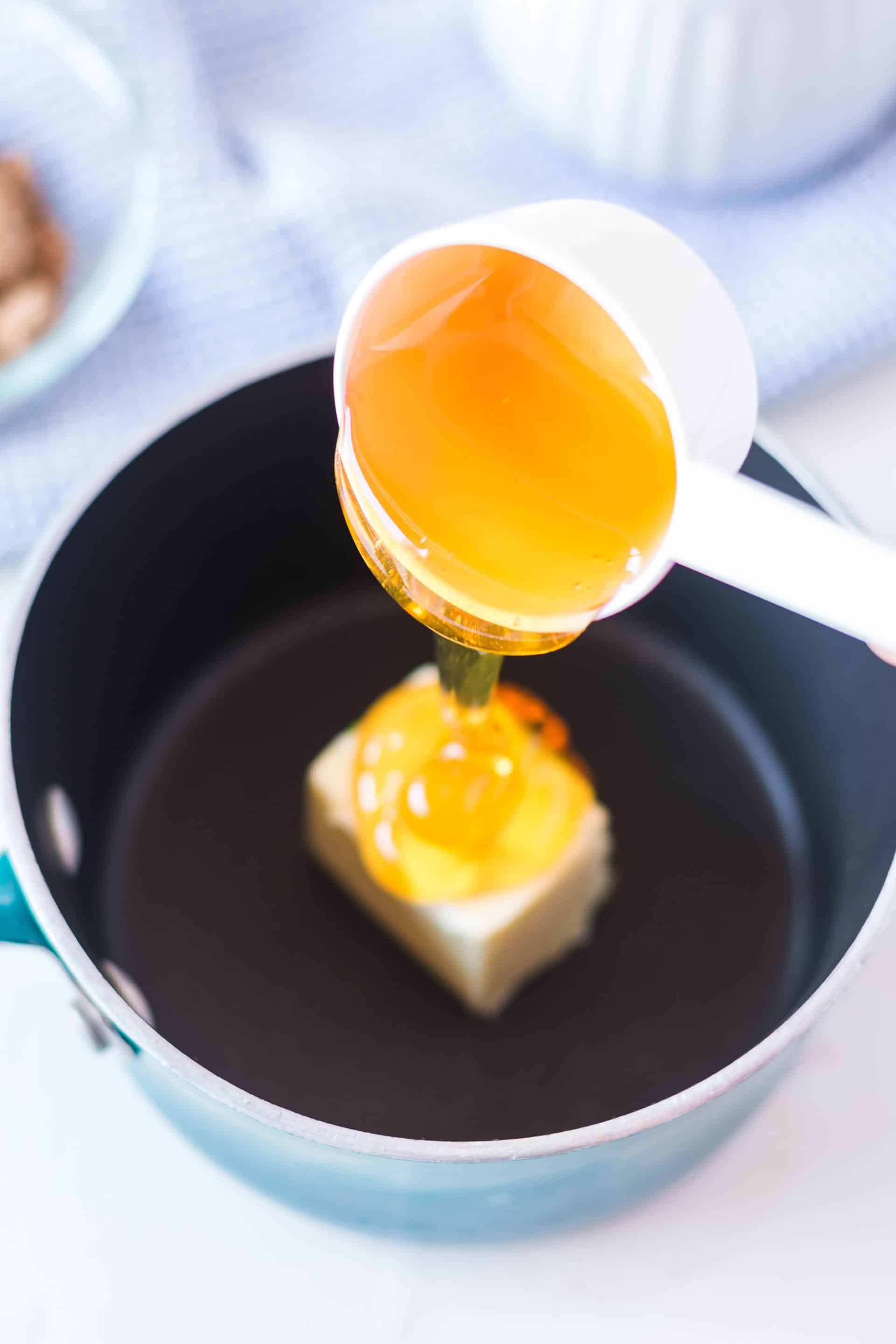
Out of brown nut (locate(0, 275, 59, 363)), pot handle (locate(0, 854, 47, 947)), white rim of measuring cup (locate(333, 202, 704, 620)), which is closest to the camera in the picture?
white rim of measuring cup (locate(333, 202, 704, 620))

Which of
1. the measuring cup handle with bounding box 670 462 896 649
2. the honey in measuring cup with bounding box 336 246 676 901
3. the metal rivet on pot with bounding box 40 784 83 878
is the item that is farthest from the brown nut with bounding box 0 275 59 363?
the measuring cup handle with bounding box 670 462 896 649

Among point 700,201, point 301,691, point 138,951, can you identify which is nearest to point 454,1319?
point 138,951

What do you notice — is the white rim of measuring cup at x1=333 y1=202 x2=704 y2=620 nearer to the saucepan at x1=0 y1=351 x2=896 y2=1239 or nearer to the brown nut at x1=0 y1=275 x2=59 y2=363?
the saucepan at x1=0 y1=351 x2=896 y2=1239

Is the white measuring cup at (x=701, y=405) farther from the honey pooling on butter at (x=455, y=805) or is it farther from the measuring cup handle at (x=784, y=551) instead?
the honey pooling on butter at (x=455, y=805)

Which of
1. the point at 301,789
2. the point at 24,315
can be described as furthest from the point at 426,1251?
the point at 24,315

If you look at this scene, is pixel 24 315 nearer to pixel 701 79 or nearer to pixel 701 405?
pixel 701 79
